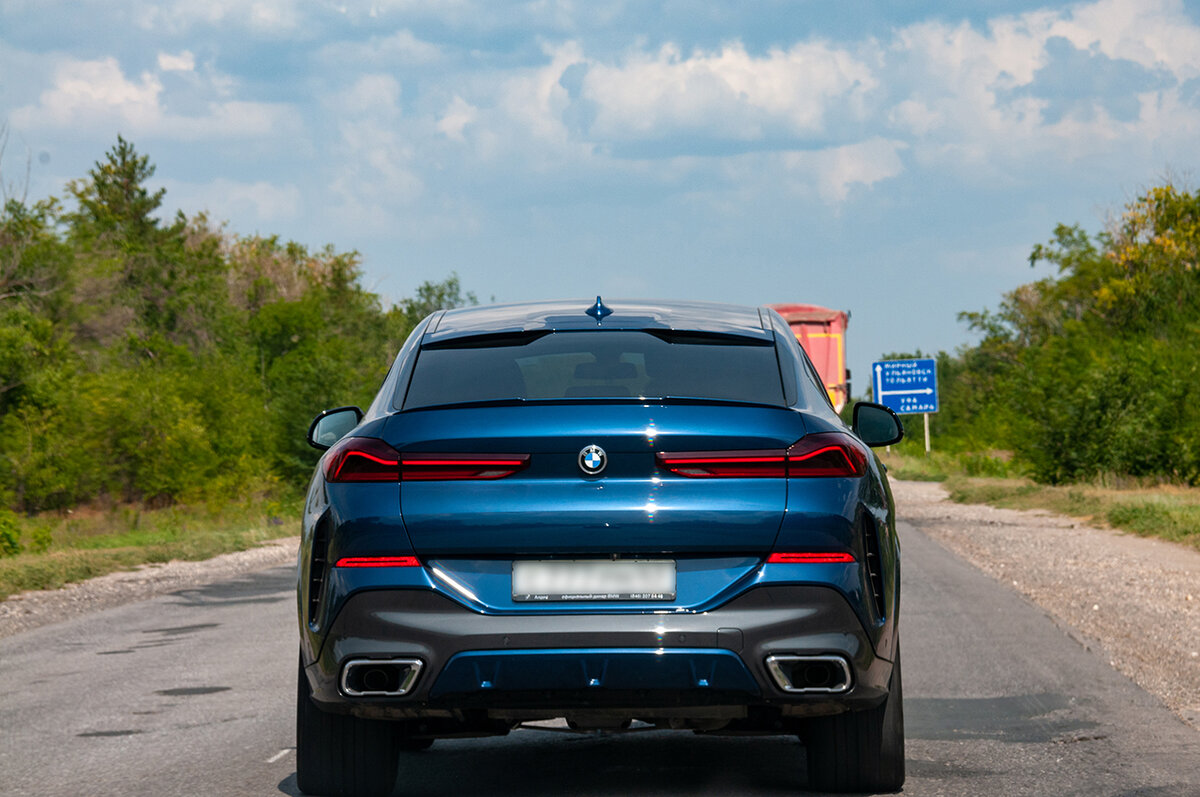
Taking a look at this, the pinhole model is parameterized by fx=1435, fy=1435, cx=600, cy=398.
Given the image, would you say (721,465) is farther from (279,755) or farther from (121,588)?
(121,588)

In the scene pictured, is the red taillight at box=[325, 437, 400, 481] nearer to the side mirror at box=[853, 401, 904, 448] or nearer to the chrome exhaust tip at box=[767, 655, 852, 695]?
the chrome exhaust tip at box=[767, 655, 852, 695]

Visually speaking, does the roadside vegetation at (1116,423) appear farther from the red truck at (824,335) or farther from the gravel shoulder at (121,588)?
the gravel shoulder at (121,588)

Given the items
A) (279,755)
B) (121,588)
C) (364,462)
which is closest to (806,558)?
(364,462)

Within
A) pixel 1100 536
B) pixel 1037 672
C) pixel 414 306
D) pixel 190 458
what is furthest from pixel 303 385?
pixel 414 306

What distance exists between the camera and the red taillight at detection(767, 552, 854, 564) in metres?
4.38

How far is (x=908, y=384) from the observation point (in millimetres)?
55094

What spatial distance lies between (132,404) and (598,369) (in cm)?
3142

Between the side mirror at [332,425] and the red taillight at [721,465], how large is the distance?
1707mm

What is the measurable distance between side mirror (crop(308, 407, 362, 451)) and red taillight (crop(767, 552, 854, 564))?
2.01 m

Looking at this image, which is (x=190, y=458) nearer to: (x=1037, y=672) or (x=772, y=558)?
(x=1037, y=672)

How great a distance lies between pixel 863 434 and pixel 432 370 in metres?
1.92

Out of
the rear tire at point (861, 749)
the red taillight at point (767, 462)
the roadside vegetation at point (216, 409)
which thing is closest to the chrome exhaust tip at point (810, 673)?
the red taillight at point (767, 462)

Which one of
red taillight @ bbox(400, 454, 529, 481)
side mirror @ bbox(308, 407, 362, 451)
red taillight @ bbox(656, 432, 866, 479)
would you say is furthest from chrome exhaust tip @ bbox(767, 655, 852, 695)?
side mirror @ bbox(308, 407, 362, 451)

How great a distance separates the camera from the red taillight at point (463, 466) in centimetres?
445
